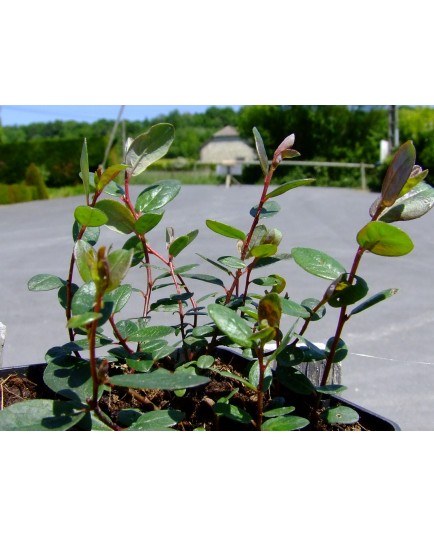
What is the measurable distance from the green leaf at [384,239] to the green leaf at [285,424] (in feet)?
0.59

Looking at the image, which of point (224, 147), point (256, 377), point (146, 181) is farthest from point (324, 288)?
point (224, 147)

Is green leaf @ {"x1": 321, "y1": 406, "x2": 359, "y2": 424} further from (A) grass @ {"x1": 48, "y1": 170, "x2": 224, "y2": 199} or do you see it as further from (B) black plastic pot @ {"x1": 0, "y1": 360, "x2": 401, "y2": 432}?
(A) grass @ {"x1": 48, "y1": 170, "x2": 224, "y2": 199}

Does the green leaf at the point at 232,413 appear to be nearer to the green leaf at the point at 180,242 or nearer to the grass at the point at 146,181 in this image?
the green leaf at the point at 180,242

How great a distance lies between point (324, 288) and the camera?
3607 mm

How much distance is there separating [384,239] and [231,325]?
164 mm

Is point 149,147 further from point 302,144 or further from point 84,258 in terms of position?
point 302,144

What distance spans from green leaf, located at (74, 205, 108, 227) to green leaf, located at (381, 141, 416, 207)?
270mm

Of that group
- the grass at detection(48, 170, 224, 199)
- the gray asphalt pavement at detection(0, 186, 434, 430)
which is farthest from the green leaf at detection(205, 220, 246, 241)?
the grass at detection(48, 170, 224, 199)

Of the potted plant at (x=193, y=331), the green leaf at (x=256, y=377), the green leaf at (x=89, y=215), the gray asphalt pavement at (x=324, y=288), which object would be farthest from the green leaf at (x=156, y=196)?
the gray asphalt pavement at (x=324, y=288)

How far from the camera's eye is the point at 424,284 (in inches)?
148

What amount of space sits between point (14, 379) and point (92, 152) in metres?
14.5

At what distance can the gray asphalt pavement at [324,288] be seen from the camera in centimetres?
215

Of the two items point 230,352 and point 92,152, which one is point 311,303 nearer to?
point 230,352

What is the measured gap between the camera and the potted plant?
546mm
